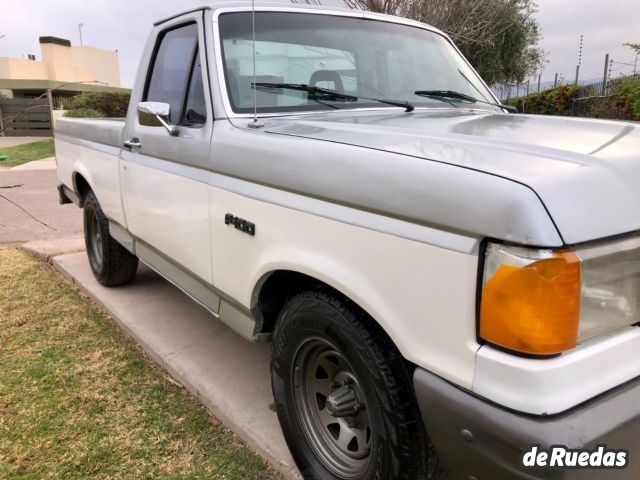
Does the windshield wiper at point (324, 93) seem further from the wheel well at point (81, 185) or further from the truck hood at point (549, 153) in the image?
the wheel well at point (81, 185)

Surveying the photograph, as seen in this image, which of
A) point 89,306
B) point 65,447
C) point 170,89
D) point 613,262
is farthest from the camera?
point 89,306

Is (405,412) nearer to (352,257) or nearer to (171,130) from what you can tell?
(352,257)

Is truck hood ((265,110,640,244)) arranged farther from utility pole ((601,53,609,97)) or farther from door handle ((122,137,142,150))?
utility pole ((601,53,609,97))

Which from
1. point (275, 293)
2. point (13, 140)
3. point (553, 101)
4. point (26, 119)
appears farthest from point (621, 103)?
point (26, 119)

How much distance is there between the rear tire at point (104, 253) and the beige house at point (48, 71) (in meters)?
27.2

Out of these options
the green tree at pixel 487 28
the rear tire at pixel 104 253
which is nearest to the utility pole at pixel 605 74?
the green tree at pixel 487 28

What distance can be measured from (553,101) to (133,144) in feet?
41.7

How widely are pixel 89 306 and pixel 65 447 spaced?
1966mm

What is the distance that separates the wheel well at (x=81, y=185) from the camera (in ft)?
16.2

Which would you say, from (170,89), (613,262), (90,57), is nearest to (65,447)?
(170,89)

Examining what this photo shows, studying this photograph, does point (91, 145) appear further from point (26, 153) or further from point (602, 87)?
point (26, 153)

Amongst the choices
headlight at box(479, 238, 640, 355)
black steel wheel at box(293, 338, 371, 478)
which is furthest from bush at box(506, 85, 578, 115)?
headlight at box(479, 238, 640, 355)

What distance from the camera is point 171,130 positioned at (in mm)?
2943

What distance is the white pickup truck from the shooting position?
1.41 meters
